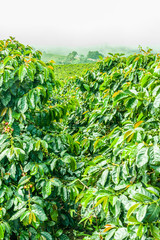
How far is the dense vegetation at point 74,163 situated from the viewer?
1109mm

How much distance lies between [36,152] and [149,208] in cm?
104

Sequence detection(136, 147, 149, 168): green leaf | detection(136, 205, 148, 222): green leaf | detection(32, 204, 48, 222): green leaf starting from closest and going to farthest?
detection(136, 205, 148, 222): green leaf < detection(136, 147, 149, 168): green leaf < detection(32, 204, 48, 222): green leaf

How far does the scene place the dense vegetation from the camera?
111 centimetres

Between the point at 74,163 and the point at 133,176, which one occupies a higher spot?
the point at 133,176

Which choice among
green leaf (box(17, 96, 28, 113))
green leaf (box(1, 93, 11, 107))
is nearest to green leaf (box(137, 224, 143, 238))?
green leaf (box(17, 96, 28, 113))

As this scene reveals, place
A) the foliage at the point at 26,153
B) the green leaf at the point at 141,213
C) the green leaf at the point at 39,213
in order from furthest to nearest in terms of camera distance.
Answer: the foliage at the point at 26,153
the green leaf at the point at 39,213
the green leaf at the point at 141,213

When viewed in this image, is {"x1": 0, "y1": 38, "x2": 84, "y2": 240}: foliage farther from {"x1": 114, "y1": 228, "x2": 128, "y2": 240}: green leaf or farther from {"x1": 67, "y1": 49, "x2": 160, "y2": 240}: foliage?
{"x1": 114, "y1": 228, "x2": 128, "y2": 240}: green leaf

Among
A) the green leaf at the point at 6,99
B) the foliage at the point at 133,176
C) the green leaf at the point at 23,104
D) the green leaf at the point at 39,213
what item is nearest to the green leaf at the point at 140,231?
the foliage at the point at 133,176

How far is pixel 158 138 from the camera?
3.60 feet

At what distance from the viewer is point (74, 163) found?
1764mm

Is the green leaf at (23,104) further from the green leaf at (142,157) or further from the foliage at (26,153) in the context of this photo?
the green leaf at (142,157)

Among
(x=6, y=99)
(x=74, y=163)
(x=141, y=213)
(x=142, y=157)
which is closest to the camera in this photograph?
(x=141, y=213)

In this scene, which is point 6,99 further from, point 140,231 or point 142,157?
point 140,231

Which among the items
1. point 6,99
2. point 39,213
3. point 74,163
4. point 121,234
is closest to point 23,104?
point 6,99
